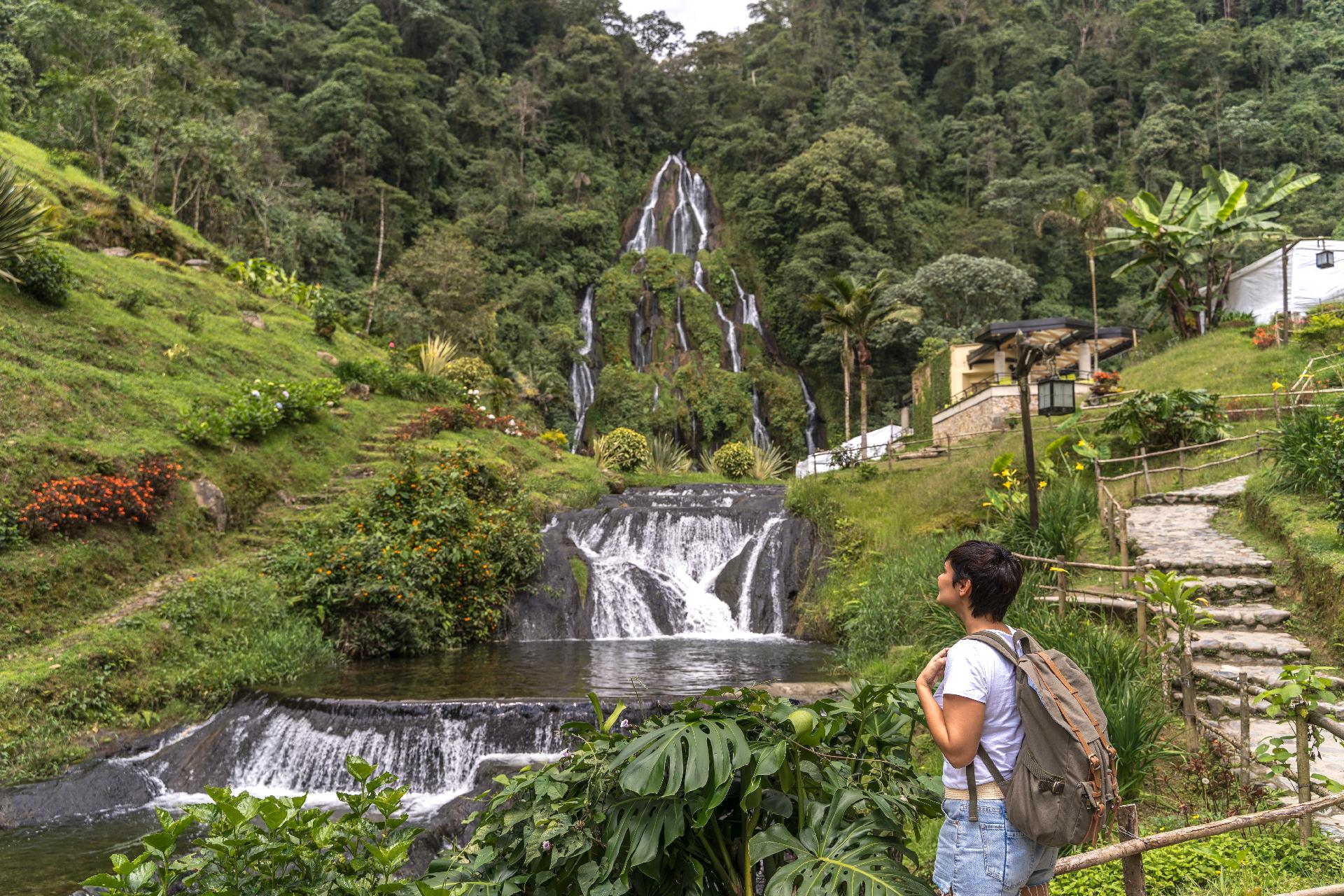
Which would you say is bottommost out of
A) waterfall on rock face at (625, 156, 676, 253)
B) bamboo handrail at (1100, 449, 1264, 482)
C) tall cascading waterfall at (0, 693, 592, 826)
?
tall cascading waterfall at (0, 693, 592, 826)

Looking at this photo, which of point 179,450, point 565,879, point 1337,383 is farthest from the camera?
point 1337,383

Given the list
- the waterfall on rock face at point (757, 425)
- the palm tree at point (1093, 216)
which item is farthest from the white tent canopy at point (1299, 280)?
the waterfall on rock face at point (757, 425)

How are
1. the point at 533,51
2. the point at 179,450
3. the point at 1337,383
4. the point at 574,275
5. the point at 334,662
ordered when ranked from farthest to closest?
the point at 533,51 < the point at 574,275 < the point at 1337,383 < the point at 179,450 < the point at 334,662

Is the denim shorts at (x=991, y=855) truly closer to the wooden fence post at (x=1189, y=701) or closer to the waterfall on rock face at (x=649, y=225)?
the wooden fence post at (x=1189, y=701)

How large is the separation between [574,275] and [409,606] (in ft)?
89.9

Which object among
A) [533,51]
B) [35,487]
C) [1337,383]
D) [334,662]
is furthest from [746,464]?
[533,51]

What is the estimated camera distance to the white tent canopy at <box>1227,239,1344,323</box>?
24.3 metres

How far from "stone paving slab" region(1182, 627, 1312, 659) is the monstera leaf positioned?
4.76 metres

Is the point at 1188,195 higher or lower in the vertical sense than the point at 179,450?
higher

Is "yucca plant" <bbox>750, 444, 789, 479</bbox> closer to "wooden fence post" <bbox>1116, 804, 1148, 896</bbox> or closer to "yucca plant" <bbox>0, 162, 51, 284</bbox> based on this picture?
"yucca plant" <bbox>0, 162, 51, 284</bbox>

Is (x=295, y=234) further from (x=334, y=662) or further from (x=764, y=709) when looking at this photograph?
(x=764, y=709)

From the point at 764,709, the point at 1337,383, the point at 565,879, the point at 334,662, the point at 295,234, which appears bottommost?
the point at 334,662

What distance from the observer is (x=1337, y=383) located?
637 inches

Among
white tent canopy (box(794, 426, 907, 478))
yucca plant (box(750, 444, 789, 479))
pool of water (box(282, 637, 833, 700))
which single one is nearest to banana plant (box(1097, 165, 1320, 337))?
white tent canopy (box(794, 426, 907, 478))
